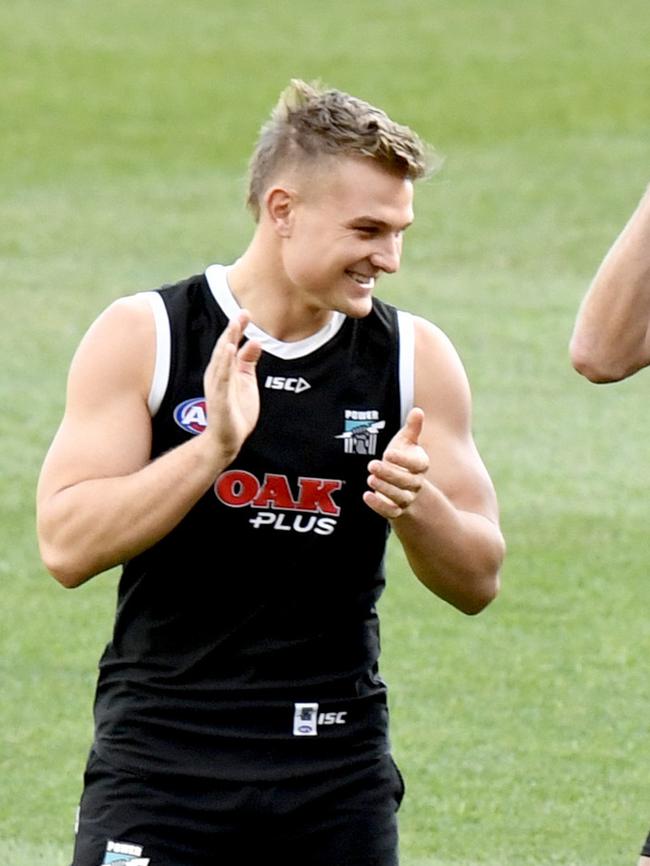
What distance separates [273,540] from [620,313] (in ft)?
2.87

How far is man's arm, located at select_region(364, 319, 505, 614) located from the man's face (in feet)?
0.78

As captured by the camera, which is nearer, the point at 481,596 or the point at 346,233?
the point at 346,233

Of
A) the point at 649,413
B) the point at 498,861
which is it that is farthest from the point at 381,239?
the point at 649,413

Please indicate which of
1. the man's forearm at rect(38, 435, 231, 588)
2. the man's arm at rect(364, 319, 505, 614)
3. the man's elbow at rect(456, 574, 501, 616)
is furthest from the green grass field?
the man's forearm at rect(38, 435, 231, 588)

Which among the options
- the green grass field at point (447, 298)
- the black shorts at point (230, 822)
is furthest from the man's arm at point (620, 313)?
the green grass field at point (447, 298)

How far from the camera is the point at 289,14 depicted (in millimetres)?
25516

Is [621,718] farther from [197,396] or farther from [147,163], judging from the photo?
[147,163]

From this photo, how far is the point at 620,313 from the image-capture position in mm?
4598

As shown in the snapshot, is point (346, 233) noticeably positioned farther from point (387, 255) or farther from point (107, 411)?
point (107, 411)

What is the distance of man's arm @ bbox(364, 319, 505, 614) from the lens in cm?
468

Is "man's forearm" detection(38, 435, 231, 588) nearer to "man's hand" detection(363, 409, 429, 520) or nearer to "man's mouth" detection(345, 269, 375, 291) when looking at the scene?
"man's hand" detection(363, 409, 429, 520)

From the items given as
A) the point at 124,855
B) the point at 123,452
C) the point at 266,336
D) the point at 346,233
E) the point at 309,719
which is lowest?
the point at 124,855

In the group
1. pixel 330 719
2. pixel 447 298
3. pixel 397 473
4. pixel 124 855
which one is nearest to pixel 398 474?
pixel 397 473

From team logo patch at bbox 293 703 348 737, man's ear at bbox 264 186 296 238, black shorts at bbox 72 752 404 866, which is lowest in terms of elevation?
black shorts at bbox 72 752 404 866
